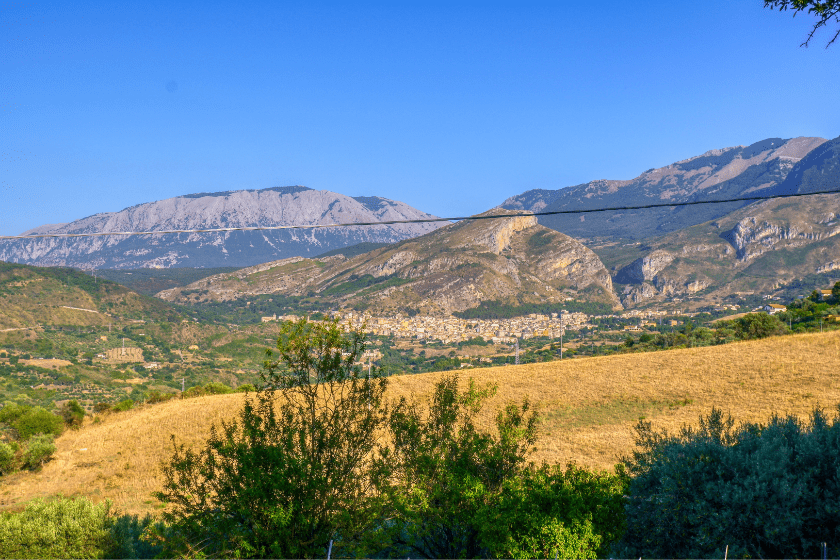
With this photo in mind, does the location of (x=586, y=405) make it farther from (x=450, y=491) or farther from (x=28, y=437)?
(x=28, y=437)

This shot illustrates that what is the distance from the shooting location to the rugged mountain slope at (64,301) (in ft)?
456

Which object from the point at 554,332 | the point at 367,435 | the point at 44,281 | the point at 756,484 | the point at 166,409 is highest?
the point at 44,281

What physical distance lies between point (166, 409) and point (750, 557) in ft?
147

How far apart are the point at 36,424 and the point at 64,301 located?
459 feet

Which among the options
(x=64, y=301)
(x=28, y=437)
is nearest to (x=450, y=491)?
(x=28, y=437)

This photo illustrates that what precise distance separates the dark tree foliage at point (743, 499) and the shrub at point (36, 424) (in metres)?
41.3

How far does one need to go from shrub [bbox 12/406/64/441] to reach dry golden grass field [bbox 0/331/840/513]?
100 centimetres

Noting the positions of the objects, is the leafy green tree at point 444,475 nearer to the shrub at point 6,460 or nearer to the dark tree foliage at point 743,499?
the dark tree foliage at point 743,499

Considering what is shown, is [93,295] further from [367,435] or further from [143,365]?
[367,435]

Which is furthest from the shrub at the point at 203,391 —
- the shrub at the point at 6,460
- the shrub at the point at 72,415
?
the shrub at the point at 6,460

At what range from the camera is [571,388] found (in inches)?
1718

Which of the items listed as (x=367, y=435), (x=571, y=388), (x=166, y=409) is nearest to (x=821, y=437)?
(x=367, y=435)

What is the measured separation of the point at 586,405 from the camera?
39.3 metres

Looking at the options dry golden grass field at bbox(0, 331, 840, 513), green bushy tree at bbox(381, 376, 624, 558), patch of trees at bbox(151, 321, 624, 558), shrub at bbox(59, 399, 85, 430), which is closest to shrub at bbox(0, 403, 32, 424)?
shrub at bbox(59, 399, 85, 430)
